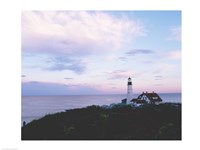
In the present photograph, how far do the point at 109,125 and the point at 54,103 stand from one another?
57 cm

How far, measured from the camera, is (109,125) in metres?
3.85

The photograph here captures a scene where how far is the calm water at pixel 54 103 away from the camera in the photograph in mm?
3752

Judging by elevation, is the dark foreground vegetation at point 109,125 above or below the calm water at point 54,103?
below

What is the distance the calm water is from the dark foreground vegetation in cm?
5

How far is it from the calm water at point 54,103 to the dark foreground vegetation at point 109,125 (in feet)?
0.16

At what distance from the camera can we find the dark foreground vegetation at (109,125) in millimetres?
3793

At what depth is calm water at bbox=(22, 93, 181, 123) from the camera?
3.75m


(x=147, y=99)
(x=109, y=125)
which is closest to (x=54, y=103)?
(x=109, y=125)

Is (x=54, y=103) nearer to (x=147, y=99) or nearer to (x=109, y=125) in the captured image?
(x=109, y=125)

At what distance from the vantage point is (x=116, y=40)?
383cm
